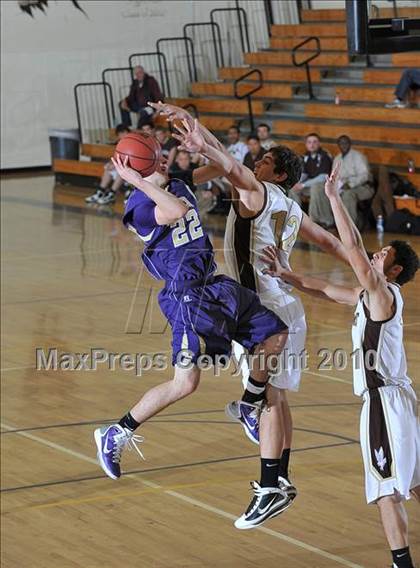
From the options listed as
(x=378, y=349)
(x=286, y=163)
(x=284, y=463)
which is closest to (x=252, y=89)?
(x=378, y=349)

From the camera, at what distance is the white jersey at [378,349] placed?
21.8 ft

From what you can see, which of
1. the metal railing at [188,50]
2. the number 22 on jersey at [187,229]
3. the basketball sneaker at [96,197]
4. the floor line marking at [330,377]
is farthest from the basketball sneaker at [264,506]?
the metal railing at [188,50]

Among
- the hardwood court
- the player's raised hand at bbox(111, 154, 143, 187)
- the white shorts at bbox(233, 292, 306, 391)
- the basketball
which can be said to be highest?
the basketball

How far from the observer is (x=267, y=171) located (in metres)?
6.30

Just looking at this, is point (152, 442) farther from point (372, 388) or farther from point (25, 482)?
point (372, 388)

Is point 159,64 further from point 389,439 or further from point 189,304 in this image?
point 189,304

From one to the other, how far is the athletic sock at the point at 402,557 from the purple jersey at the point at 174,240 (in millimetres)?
2414

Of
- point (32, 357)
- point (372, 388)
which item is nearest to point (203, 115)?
point (32, 357)

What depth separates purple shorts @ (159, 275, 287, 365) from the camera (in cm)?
600

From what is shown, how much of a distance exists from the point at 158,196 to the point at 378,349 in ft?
6.01

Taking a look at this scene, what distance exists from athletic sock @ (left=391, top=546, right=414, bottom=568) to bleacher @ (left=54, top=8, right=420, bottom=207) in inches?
470

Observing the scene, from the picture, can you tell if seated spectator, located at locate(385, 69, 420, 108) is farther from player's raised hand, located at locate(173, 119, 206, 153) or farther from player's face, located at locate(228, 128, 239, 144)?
player's raised hand, located at locate(173, 119, 206, 153)

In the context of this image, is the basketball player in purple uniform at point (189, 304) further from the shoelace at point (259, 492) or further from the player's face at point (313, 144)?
the player's face at point (313, 144)

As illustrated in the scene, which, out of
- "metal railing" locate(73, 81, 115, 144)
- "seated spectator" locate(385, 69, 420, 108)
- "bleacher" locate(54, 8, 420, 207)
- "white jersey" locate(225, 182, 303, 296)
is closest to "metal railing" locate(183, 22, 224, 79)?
"bleacher" locate(54, 8, 420, 207)
